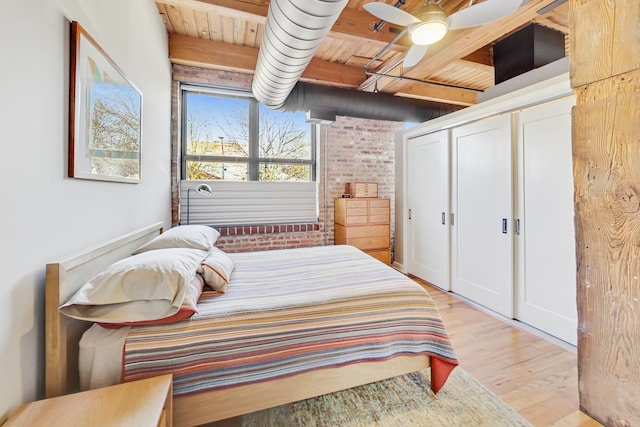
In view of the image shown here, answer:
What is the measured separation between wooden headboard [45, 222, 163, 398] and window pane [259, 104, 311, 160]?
2985mm

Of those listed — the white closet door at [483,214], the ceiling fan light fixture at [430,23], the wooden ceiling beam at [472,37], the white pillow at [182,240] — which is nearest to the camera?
the ceiling fan light fixture at [430,23]

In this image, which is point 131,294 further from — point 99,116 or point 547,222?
point 547,222

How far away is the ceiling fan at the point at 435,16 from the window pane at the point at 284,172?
2.58m

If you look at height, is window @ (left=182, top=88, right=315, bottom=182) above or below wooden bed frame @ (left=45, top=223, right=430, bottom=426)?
above

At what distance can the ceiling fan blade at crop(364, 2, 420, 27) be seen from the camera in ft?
5.83

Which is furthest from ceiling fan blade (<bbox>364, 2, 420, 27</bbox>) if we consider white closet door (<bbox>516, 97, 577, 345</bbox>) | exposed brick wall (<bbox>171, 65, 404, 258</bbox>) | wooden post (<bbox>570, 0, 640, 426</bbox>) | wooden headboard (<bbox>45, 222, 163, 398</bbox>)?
exposed brick wall (<bbox>171, 65, 404, 258</bbox>)

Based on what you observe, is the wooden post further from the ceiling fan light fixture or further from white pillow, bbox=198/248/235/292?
white pillow, bbox=198/248/235/292

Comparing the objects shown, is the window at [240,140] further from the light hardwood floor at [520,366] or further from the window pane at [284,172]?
the light hardwood floor at [520,366]

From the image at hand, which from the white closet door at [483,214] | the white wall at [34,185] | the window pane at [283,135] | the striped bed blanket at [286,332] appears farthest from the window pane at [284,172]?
the white wall at [34,185]

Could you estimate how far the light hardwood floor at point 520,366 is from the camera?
1571mm

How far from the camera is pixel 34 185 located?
41.3 inches

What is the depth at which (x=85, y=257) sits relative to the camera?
129 cm

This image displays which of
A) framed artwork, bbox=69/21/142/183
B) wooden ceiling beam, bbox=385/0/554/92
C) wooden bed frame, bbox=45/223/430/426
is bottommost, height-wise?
wooden bed frame, bbox=45/223/430/426

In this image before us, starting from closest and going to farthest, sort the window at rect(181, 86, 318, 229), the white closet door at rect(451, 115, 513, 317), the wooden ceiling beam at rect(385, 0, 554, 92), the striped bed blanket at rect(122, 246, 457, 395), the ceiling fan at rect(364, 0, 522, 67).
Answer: the striped bed blanket at rect(122, 246, 457, 395) < the ceiling fan at rect(364, 0, 522, 67) < the wooden ceiling beam at rect(385, 0, 554, 92) < the white closet door at rect(451, 115, 513, 317) < the window at rect(181, 86, 318, 229)
